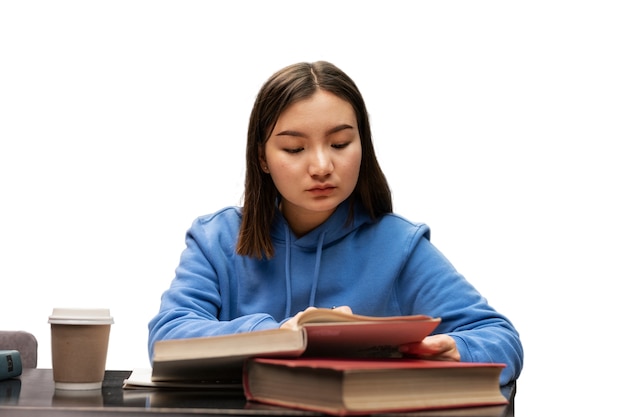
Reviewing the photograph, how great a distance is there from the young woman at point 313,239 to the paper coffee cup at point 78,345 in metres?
0.22

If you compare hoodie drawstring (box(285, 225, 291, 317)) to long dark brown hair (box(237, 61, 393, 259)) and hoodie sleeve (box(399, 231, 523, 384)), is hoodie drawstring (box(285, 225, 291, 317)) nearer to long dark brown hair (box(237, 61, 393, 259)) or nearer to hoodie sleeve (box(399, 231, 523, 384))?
long dark brown hair (box(237, 61, 393, 259))

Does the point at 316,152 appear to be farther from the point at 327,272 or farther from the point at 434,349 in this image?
the point at 434,349

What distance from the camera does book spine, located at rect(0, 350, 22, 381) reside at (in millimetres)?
1411

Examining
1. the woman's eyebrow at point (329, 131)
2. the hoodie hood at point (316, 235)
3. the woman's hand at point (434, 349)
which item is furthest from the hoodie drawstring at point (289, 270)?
the woman's hand at point (434, 349)

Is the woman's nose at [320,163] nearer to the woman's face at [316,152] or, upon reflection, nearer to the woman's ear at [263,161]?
the woman's face at [316,152]

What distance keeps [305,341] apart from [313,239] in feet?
2.18

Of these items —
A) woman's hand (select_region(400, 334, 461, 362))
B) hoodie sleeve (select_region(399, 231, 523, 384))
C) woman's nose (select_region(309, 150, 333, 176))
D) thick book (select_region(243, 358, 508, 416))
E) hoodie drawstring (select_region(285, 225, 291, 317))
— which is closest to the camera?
thick book (select_region(243, 358, 508, 416))

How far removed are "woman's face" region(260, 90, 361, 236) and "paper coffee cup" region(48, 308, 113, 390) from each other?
0.44 m

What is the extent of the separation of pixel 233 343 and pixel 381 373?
0.19 metres

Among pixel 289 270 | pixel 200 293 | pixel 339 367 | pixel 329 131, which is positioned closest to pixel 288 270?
pixel 289 270

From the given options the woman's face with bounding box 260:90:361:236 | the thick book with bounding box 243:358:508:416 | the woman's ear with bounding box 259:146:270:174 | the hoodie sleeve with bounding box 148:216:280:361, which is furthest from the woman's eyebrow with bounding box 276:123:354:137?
the thick book with bounding box 243:358:508:416

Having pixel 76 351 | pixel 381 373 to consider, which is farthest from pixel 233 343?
pixel 76 351

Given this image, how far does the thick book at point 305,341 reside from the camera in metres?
1.04

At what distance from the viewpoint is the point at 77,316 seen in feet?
4.05
